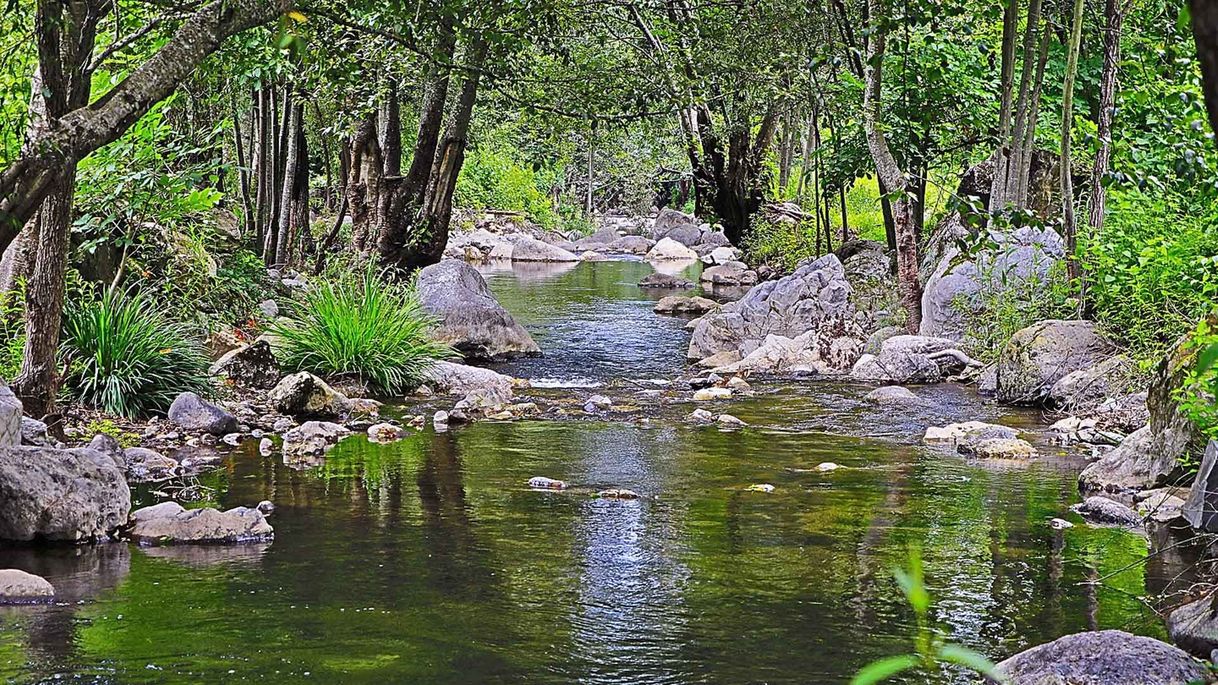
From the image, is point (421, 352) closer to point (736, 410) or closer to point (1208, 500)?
point (736, 410)

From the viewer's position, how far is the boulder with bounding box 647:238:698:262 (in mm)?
36881

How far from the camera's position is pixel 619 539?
23.1 ft

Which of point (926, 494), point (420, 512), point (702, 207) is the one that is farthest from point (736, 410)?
point (702, 207)

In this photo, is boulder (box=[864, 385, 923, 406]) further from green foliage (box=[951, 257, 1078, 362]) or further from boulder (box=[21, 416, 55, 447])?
boulder (box=[21, 416, 55, 447])

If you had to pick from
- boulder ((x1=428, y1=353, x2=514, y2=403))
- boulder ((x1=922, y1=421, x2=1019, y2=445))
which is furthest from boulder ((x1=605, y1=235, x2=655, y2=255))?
boulder ((x1=922, y1=421, x2=1019, y2=445))

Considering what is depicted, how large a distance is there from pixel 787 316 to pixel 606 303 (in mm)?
6165

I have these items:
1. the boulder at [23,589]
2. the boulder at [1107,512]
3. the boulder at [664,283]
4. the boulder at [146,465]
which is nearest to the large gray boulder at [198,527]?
the boulder at [23,589]

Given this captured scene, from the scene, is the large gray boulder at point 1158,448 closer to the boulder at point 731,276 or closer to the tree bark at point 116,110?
the tree bark at point 116,110

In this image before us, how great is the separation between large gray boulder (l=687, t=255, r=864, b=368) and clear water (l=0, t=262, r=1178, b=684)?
18.9ft

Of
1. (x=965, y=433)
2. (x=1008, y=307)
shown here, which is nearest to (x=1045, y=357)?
(x=1008, y=307)

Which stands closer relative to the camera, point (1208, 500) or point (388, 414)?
point (1208, 500)

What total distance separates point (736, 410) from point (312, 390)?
3.98 metres

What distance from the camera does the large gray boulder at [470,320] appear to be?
1590cm

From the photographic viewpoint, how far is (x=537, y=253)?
36.4m
